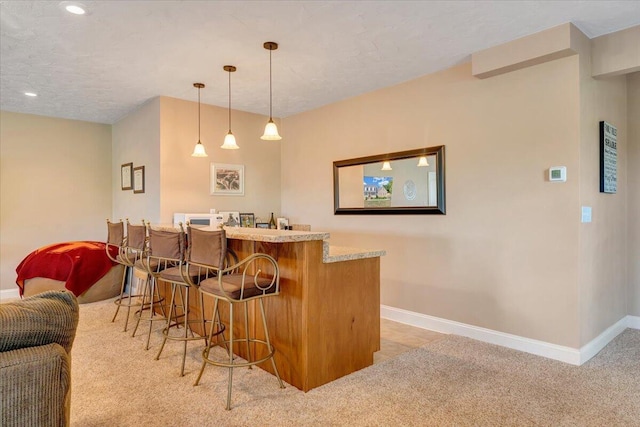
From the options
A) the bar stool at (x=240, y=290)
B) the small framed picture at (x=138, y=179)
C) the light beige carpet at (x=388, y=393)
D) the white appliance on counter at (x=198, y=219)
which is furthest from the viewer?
the small framed picture at (x=138, y=179)

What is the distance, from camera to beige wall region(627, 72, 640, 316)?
3459 millimetres

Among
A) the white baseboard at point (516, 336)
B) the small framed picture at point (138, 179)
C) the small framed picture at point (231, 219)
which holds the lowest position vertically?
the white baseboard at point (516, 336)

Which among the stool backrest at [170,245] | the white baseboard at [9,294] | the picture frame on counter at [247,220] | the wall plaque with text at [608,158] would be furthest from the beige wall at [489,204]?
the white baseboard at [9,294]

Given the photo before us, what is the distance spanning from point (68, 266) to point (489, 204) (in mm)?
4674

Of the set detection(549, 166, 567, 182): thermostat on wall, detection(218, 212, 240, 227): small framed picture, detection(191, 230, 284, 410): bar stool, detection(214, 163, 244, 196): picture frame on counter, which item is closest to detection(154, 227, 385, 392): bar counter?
detection(191, 230, 284, 410): bar stool

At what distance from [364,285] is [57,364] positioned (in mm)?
1866

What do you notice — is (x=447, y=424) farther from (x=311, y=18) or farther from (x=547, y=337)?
(x=311, y=18)

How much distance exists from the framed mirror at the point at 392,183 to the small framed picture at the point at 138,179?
7.90 ft

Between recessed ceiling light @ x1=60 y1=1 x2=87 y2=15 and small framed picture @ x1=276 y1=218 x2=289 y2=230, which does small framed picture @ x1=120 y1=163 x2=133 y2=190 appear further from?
recessed ceiling light @ x1=60 y1=1 x2=87 y2=15

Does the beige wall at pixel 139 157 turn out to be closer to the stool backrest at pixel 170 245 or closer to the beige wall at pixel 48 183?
the beige wall at pixel 48 183

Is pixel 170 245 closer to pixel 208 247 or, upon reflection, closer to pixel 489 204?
pixel 208 247

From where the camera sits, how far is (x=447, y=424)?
6.57 feet

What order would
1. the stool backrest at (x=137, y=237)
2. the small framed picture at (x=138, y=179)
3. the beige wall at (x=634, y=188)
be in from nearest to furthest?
the stool backrest at (x=137, y=237) < the beige wall at (x=634, y=188) < the small framed picture at (x=138, y=179)

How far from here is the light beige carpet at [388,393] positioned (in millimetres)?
2059
